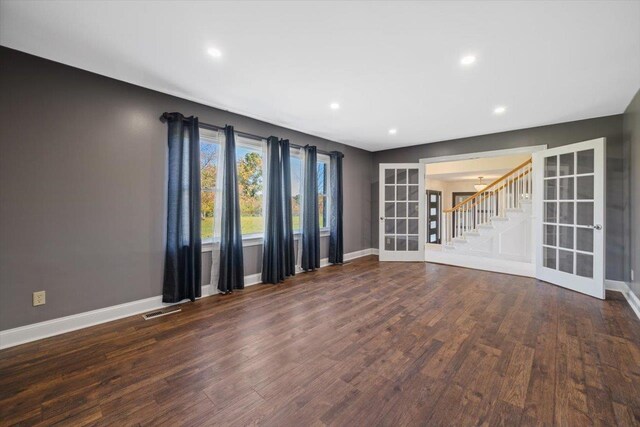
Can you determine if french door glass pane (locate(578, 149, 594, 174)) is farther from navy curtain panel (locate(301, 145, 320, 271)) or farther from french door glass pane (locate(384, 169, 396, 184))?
navy curtain panel (locate(301, 145, 320, 271))

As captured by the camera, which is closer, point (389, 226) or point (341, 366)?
point (341, 366)

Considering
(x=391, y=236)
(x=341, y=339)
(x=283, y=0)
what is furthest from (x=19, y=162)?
(x=391, y=236)

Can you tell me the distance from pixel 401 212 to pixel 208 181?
13.1 ft

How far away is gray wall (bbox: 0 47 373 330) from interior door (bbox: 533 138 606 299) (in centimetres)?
529

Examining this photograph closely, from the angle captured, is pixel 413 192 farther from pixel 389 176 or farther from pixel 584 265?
pixel 584 265

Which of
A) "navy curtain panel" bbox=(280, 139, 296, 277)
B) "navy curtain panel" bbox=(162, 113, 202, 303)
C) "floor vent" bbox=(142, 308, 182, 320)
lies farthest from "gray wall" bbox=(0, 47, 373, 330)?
"navy curtain panel" bbox=(280, 139, 296, 277)

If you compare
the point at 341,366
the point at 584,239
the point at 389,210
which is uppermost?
the point at 389,210

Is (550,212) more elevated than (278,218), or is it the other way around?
(550,212)

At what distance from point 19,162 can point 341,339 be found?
10.6ft

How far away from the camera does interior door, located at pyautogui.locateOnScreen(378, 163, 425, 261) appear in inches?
226

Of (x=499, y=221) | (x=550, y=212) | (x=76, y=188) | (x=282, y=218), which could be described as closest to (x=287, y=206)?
(x=282, y=218)

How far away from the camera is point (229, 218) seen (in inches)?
142

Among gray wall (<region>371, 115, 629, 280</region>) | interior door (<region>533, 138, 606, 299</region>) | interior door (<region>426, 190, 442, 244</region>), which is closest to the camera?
interior door (<region>533, 138, 606, 299</region>)

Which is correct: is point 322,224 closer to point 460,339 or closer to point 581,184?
point 460,339
